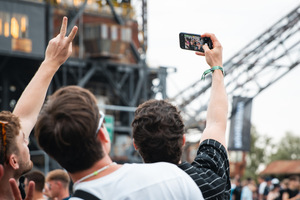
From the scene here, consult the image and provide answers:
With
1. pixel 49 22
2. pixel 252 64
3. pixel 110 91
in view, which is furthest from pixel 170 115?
pixel 110 91

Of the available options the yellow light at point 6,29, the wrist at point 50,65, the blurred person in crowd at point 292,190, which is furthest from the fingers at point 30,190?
the yellow light at point 6,29

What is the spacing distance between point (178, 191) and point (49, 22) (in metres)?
29.4

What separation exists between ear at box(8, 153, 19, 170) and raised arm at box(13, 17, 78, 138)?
274 millimetres

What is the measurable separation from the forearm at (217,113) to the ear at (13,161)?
107 centimetres

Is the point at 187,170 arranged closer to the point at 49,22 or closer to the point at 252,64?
the point at 252,64

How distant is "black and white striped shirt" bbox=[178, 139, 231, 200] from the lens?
2870 millimetres

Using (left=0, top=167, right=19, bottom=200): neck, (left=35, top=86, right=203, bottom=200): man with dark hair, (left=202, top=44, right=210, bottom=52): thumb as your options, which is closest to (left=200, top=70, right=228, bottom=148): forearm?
(left=202, top=44, right=210, bottom=52): thumb

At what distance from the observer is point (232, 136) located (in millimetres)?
24359

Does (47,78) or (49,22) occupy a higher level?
(49,22)

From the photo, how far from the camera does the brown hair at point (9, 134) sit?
312 centimetres

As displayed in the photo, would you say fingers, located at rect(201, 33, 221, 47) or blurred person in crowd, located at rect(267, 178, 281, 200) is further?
blurred person in crowd, located at rect(267, 178, 281, 200)

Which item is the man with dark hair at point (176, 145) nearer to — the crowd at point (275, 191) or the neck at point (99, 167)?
the neck at point (99, 167)

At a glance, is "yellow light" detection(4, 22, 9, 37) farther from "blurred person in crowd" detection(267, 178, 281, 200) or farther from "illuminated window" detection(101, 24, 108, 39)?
"blurred person in crowd" detection(267, 178, 281, 200)

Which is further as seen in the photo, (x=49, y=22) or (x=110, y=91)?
(x=110, y=91)
